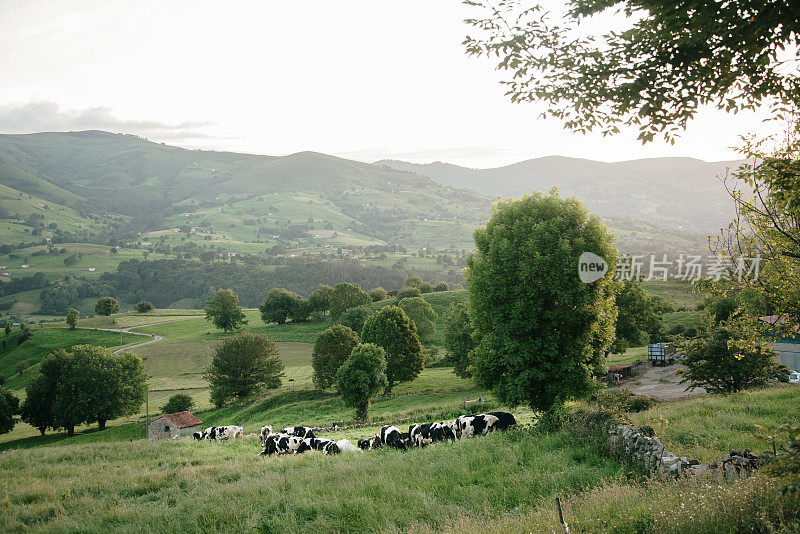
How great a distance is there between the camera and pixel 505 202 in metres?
18.6

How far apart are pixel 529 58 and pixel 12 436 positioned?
73656 mm

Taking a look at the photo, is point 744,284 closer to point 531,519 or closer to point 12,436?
point 531,519

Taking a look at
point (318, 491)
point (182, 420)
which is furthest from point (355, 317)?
point (318, 491)

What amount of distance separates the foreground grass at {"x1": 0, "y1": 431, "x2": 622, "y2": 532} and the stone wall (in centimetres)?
64

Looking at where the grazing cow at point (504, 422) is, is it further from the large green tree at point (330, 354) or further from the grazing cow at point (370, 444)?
the large green tree at point (330, 354)

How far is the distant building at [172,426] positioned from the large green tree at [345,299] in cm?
5353

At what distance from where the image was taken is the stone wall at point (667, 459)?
7.96 metres

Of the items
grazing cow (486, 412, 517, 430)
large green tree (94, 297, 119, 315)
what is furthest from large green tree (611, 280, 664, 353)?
large green tree (94, 297, 119, 315)

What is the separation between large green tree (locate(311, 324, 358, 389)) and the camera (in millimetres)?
52156

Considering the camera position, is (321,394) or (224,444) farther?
(321,394)

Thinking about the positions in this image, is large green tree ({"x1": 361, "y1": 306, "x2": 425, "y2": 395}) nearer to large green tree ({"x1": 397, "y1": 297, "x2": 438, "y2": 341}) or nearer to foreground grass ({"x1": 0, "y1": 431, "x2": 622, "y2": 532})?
large green tree ({"x1": 397, "y1": 297, "x2": 438, "y2": 341})

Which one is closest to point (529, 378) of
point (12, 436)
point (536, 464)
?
point (536, 464)

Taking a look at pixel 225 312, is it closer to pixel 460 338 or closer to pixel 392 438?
pixel 460 338

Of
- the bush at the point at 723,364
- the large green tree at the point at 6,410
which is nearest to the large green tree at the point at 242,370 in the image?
the large green tree at the point at 6,410
